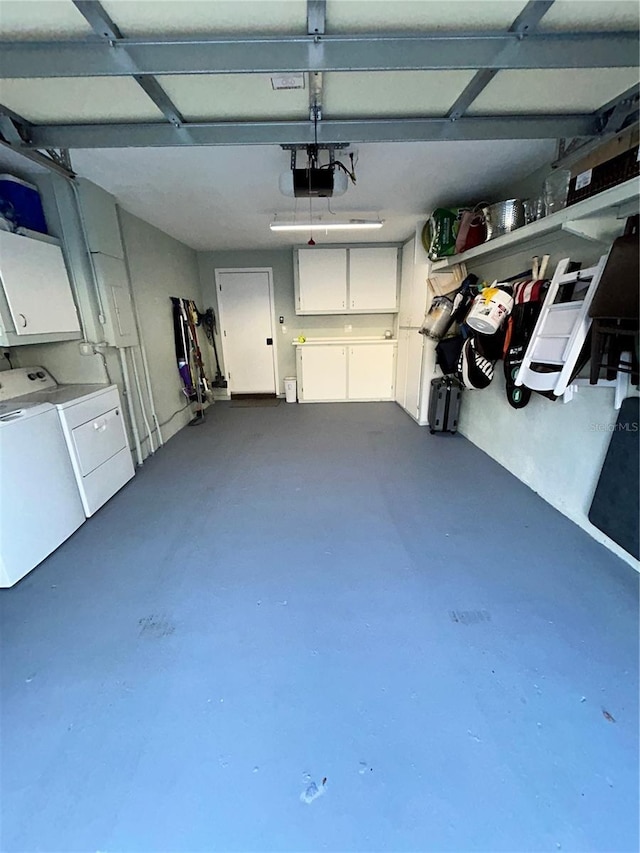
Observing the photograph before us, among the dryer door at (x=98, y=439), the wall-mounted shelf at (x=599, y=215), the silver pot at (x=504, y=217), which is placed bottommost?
the dryer door at (x=98, y=439)

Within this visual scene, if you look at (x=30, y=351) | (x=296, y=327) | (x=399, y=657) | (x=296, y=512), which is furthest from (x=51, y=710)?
(x=296, y=327)

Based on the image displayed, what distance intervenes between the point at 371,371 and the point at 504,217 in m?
3.05

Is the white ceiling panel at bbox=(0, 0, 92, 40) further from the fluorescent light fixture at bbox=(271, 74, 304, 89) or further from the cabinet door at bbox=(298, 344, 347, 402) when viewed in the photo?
the cabinet door at bbox=(298, 344, 347, 402)

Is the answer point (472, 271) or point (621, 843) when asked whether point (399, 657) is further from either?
point (472, 271)

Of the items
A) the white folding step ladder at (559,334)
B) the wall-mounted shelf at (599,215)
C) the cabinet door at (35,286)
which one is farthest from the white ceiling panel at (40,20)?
the white folding step ladder at (559,334)

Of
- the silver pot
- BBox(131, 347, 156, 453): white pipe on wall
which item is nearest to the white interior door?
BBox(131, 347, 156, 453): white pipe on wall

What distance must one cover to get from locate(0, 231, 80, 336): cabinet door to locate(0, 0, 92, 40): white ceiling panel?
1264mm

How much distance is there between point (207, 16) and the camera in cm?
130

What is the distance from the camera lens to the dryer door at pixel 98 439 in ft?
8.41

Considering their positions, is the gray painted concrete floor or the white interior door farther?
the white interior door

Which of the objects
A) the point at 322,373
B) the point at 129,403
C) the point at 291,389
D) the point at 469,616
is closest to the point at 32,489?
the point at 129,403

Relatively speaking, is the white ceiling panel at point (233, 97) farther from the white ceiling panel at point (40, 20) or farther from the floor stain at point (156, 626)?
the floor stain at point (156, 626)

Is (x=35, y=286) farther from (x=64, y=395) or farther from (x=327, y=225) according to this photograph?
(x=327, y=225)

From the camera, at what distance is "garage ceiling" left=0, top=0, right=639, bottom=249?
1.31 meters
